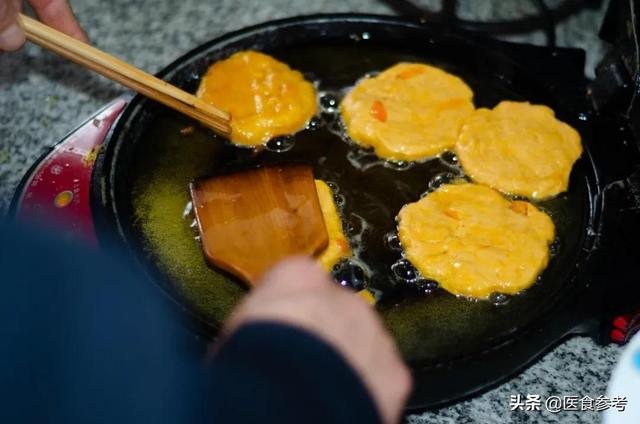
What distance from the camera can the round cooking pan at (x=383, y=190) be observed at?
1.22 meters

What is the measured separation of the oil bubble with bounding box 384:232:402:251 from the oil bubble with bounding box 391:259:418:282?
0.03 meters

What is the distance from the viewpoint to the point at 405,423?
4.18 ft

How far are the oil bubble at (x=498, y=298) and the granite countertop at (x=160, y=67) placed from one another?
176 millimetres

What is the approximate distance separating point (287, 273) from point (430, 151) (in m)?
0.79

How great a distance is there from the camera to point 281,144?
1.54 meters

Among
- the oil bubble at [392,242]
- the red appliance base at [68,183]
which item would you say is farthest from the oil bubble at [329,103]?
the red appliance base at [68,183]

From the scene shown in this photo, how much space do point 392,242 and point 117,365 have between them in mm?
690

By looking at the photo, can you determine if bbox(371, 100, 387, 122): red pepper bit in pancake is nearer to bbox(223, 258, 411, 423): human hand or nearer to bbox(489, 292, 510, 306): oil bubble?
bbox(489, 292, 510, 306): oil bubble

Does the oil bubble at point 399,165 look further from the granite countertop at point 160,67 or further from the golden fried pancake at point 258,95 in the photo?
the granite countertop at point 160,67

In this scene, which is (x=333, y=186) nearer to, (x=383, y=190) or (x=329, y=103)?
(x=383, y=190)

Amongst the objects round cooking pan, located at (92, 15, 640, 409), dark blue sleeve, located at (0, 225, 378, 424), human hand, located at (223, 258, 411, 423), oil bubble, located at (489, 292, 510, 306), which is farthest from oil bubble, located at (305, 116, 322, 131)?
human hand, located at (223, 258, 411, 423)

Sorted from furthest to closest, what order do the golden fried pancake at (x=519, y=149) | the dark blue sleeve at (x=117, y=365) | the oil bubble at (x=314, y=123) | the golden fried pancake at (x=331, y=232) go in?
the oil bubble at (x=314, y=123)
the golden fried pancake at (x=519, y=149)
the golden fried pancake at (x=331, y=232)
the dark blue sleeve at (x=117, y=365)

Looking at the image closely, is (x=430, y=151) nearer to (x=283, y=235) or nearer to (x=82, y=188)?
(x=283, y=235)

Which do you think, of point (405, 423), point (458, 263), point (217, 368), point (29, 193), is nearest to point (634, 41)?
point (458, 263)
